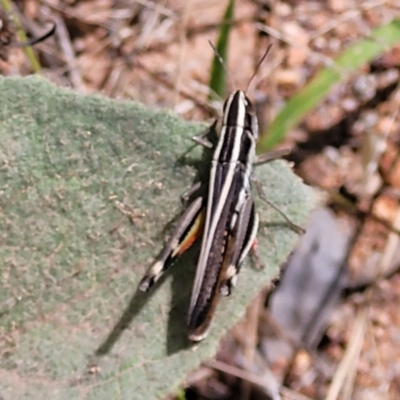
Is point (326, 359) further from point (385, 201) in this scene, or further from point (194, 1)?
point (194, 1)

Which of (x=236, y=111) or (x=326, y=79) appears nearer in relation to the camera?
(x=236, y=111)

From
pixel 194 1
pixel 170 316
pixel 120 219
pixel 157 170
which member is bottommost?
pixel 170 316

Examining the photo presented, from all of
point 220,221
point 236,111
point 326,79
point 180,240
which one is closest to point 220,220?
point 220,221

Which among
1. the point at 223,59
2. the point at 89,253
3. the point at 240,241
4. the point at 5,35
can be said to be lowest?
the point at 89,253

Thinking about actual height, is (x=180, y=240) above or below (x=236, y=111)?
below

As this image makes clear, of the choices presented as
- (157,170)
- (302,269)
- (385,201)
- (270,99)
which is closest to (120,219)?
(157,170)

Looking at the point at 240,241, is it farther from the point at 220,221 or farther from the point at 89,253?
the point at 89,253

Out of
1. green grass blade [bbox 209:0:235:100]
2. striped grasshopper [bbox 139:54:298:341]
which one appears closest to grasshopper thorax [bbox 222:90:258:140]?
striped grasshopper [bbox 139:54:298:341]
